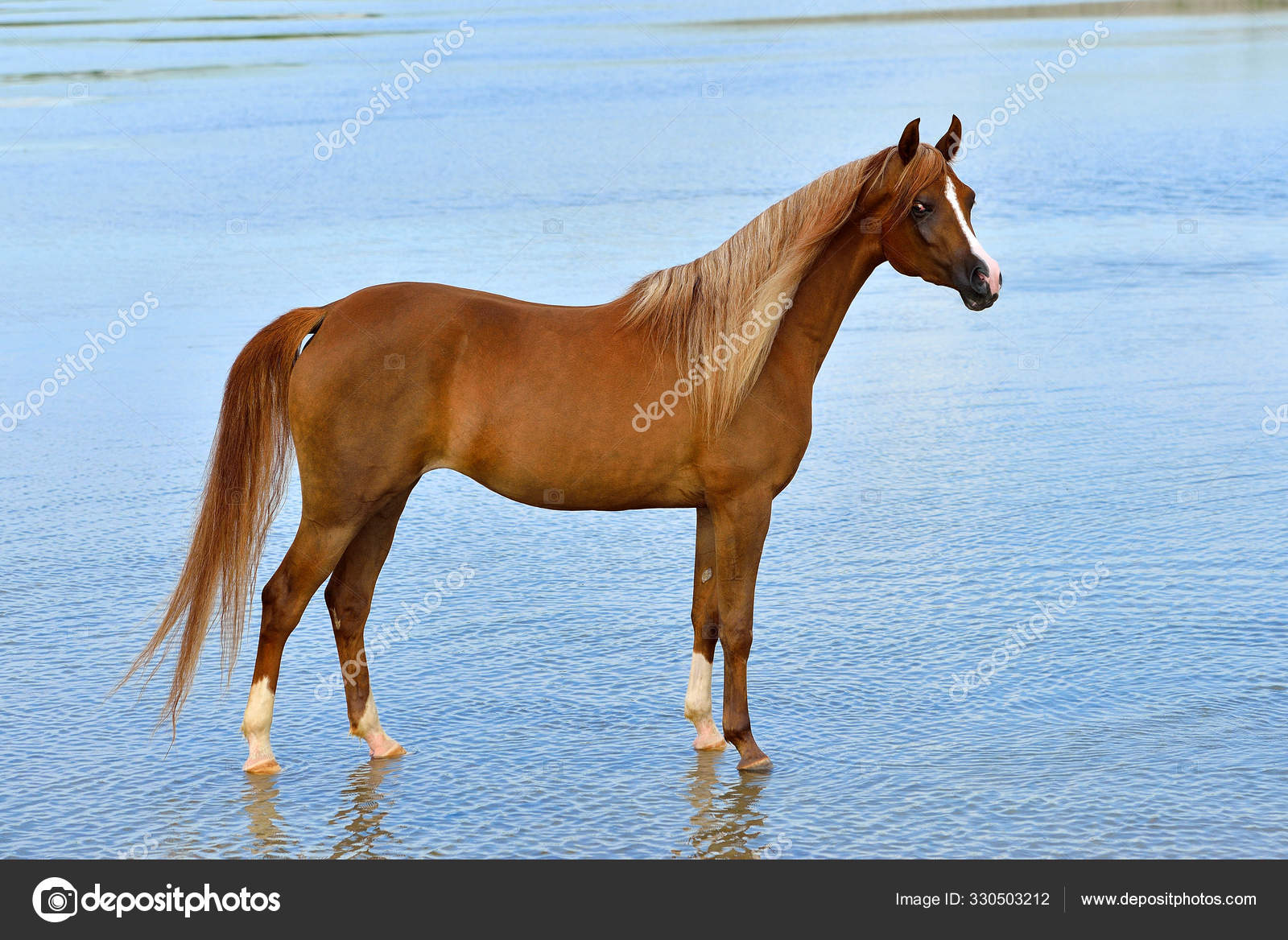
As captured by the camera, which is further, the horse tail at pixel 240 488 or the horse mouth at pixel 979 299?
the horse tail at pixel 240 488

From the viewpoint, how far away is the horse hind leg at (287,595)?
4316 millimetres

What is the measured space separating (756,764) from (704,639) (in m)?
0.46

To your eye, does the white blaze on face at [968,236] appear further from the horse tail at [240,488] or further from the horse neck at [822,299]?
the horse tail at [240,488]

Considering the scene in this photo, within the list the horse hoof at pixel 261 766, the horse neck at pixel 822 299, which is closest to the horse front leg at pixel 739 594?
the horse neck at pixel 822 299

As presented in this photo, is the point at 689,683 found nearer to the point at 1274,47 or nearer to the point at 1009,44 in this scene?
the point at 1009,44

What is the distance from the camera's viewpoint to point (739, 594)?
173 inches

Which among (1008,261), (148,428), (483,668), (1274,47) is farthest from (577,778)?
(1274,47)

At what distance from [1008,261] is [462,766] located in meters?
7.62

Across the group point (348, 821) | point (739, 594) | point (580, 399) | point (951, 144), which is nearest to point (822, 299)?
point (951, 144)

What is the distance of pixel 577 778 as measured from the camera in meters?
4.18

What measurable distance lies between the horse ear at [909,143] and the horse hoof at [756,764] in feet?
5.77

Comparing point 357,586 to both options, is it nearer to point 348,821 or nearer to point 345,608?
point 345,608
